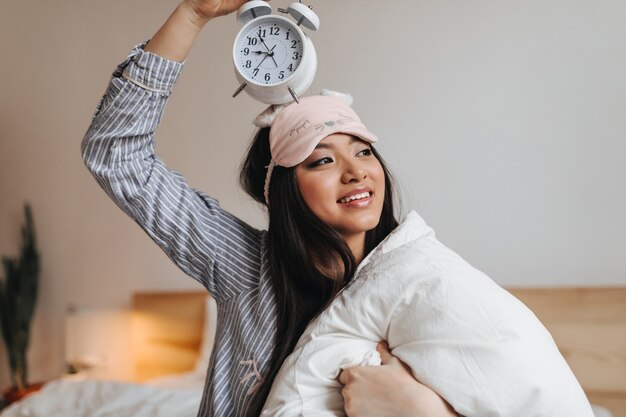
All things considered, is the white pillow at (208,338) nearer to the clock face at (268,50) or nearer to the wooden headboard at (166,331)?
the wooden headboard at (166,331)

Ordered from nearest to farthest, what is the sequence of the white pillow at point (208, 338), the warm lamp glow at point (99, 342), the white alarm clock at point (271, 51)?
the white alarm clock at point (271, 51)
the white pillow at point (208, 338)
the warm lamp glow at point (99, 342)

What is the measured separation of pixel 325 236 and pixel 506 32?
1422 mm

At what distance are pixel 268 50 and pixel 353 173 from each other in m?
0.30

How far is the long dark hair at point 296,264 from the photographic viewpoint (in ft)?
4.31

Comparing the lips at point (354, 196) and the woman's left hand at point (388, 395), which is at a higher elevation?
the lips at point (354, 196)

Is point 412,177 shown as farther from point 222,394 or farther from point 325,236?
point 222,394

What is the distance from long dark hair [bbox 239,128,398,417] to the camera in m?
1.31

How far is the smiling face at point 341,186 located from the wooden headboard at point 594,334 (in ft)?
3.79

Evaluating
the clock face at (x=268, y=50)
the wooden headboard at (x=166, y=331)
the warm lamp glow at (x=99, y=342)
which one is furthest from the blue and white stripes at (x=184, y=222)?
the warm lamp glow at (x=99, y=342)

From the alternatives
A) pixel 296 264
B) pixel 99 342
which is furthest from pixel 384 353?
pixel 99 342

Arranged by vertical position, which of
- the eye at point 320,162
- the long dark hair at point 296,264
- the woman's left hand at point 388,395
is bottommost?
the woman's left hand at point 388,395

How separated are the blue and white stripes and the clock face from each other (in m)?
0.14

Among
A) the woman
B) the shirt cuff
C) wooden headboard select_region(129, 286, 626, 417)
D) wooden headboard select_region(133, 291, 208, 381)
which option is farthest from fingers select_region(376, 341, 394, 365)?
wooden headboard select_region(133, 291, 208, 381)

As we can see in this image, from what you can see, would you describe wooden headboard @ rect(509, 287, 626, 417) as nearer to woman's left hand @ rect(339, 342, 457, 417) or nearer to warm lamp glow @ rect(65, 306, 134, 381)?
woman's left hand @ rect(339, 342, 457, 417)
